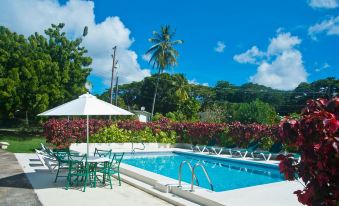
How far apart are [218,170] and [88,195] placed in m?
7.65

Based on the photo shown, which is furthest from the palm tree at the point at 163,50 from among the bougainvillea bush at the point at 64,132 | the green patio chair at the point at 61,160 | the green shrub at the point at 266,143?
the green patio chair at the point at 61,160

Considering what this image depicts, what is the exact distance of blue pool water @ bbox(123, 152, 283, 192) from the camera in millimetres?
12445

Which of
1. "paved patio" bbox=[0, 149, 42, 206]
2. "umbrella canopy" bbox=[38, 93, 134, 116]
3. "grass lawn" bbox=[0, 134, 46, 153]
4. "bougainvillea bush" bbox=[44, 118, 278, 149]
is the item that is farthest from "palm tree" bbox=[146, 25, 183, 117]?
"umbrella canopy" bbox=[38, 93, 134, 116]

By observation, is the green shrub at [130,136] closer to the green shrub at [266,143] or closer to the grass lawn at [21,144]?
the grass lawn at [21,144]

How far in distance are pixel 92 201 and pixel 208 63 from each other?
41537mm

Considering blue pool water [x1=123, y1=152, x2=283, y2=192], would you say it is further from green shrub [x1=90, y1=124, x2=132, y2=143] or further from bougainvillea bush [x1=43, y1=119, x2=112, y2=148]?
bougainvillea bush [x1=43, y1=119, x2=112, y2=148]

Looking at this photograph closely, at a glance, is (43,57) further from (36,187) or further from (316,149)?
(316,149)

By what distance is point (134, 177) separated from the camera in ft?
34.6

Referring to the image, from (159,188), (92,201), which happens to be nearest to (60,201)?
(92,201)

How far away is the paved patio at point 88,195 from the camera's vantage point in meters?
7.65

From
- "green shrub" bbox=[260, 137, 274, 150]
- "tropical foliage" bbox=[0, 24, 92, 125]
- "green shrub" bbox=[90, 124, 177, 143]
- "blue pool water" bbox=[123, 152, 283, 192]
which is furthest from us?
"tropical foliage" bbox=[0, 24, 92, 125]

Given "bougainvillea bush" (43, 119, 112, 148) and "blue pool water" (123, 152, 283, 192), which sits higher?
"bougainvillea bush" (43, 119, 112, 148)

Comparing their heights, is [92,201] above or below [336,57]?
below

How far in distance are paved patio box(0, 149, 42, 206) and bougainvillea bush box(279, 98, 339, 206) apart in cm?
613
